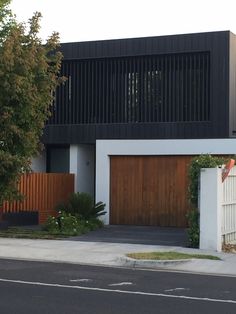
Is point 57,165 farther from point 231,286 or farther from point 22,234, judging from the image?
point 231,286

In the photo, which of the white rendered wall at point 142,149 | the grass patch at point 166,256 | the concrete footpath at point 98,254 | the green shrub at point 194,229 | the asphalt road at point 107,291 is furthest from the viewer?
the white rendered wall at point 142,149

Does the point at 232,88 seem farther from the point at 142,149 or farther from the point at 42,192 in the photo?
the point at 42,192

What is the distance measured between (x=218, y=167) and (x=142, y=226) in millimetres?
7983

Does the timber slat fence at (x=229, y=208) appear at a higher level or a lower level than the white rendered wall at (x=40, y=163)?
lower

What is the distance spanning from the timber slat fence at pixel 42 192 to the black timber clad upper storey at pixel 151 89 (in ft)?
6.06

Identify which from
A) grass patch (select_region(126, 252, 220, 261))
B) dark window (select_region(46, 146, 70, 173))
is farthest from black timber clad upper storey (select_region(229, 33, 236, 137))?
grass patch (select_region(126, 252, 220, 261))

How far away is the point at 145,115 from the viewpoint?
25.6 meters

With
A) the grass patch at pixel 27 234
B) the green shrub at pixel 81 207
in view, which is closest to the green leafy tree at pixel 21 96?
the grass patch at pixel 27 234

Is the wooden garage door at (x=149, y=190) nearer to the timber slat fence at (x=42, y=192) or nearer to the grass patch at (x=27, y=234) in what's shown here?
the timber slat fence at (x=42, y=192)

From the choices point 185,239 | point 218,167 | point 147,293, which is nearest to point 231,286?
point 147,293

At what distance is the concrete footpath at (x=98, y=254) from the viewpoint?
48.0ft

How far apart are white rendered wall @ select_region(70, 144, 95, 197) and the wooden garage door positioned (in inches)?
82.3

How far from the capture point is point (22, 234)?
20484 mm

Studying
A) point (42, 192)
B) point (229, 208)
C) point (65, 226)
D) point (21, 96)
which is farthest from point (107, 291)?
point (42, 192)
